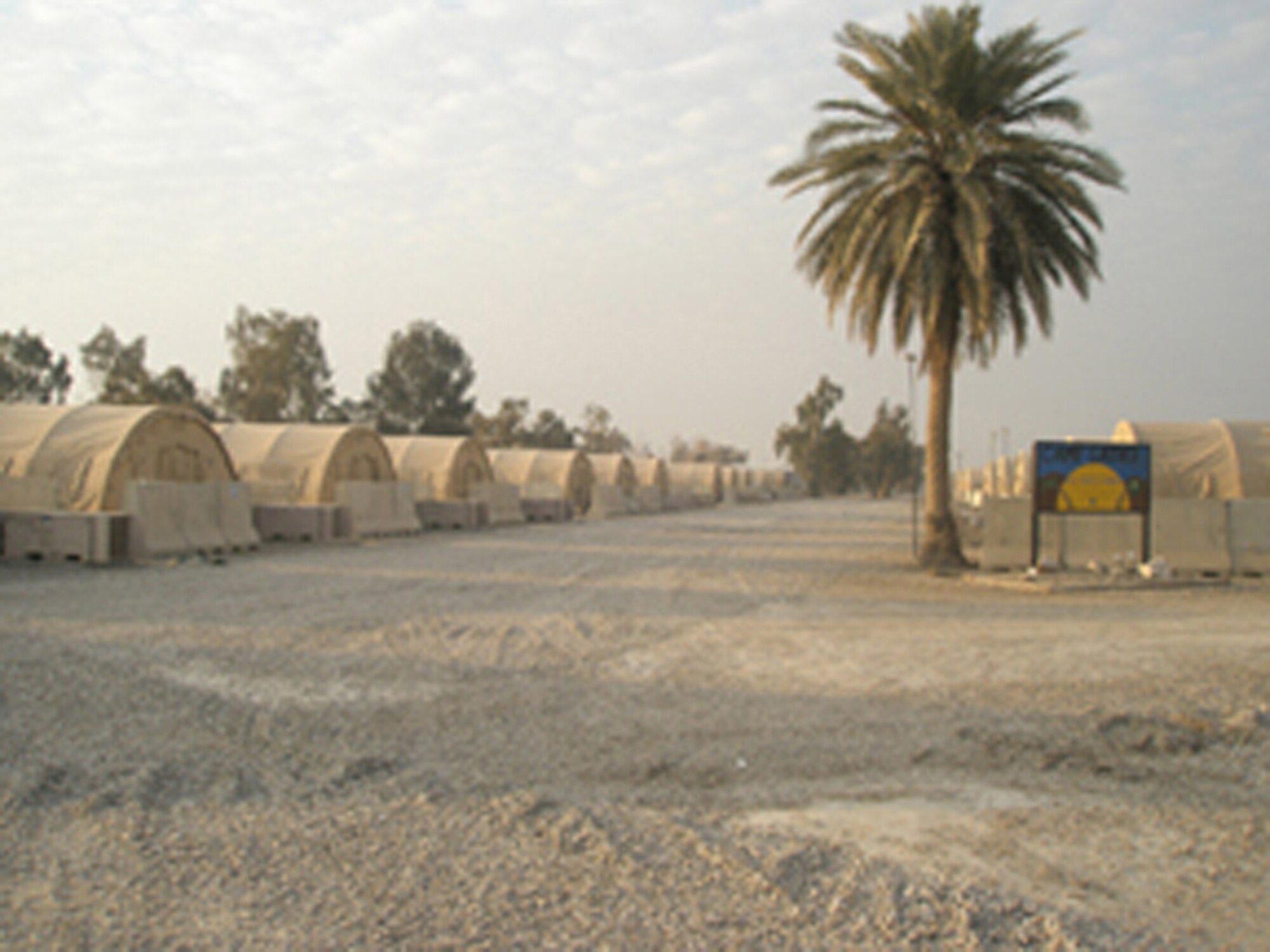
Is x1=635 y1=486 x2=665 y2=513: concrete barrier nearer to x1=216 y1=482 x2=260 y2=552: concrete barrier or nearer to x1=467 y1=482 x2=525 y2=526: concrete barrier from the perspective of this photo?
x1=467 y1=482 x2=525 y2=526: concrete barrier

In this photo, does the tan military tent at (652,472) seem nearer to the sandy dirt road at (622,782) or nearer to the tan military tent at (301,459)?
the tan military tent at (301,459)

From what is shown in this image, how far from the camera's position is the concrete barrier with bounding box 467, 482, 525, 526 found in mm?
41438

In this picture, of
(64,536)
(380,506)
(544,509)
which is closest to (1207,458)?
(380,506)

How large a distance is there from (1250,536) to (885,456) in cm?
10548

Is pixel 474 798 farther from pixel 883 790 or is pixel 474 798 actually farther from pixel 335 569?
pixel 335 569

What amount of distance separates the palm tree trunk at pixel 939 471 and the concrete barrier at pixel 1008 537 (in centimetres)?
72

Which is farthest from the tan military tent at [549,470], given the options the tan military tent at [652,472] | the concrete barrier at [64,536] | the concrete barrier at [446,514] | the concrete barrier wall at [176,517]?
the concrete barrier at [64,536]

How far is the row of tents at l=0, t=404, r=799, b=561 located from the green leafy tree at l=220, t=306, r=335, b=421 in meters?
31.5

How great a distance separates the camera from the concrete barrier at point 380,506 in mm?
30969

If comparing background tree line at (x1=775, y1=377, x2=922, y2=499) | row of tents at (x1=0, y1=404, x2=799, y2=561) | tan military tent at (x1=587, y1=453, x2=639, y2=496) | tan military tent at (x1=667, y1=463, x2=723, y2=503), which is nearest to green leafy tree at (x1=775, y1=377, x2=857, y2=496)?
background tree line at (x1=775, y1=377, x2=922, y2=499)

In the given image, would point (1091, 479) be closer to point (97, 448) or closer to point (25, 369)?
point (97, 448)

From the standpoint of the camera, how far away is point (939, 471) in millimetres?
22109

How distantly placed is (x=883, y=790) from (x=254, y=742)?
4144 mm

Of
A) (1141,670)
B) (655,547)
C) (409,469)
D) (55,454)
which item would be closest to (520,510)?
(409,469)
